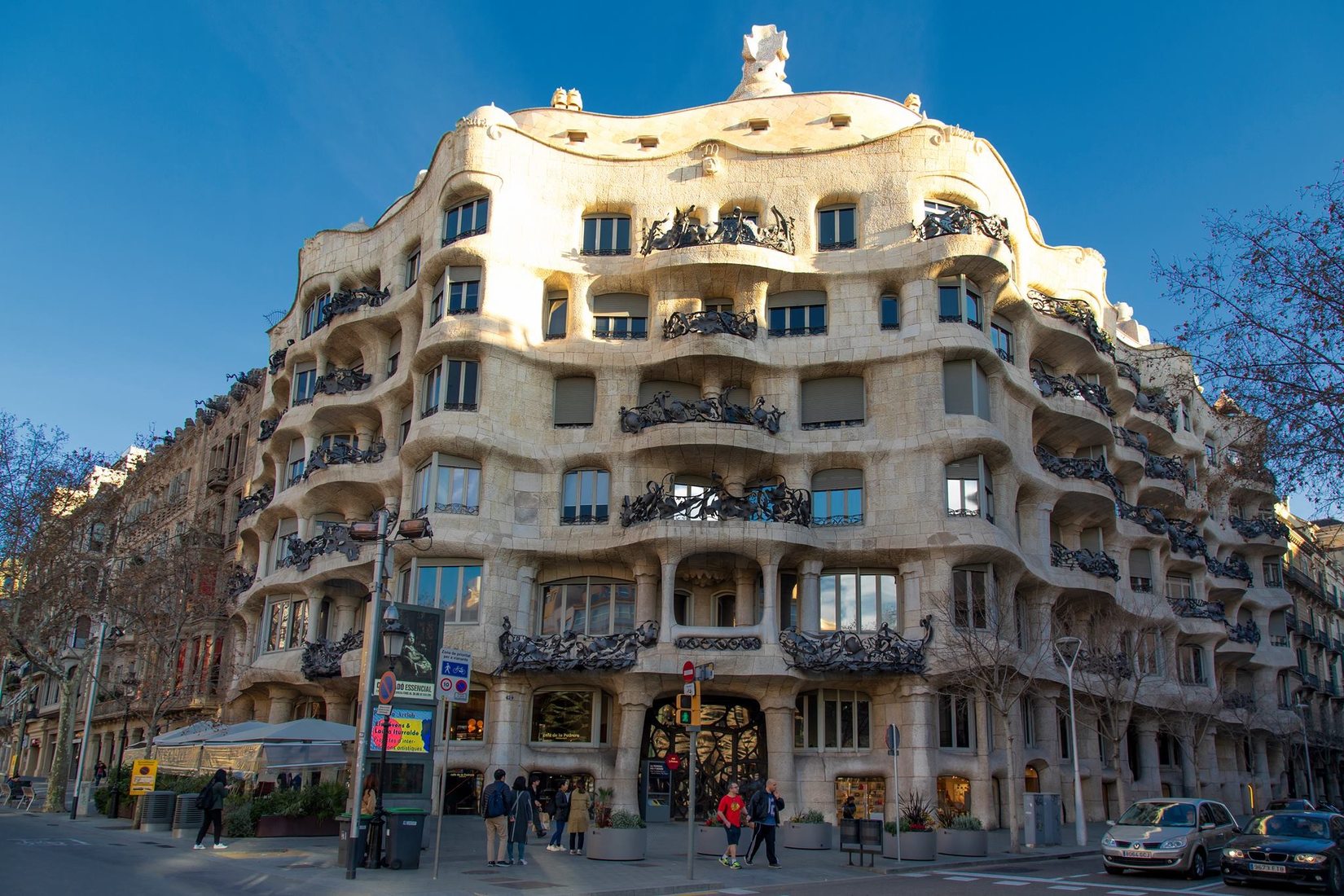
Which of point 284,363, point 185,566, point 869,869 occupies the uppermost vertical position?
point 284,363

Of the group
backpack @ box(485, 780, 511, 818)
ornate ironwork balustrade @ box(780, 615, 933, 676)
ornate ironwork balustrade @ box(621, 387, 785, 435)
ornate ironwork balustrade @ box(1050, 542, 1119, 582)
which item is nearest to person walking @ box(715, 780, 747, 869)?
backpack @ box(485, 780, 511, 818)

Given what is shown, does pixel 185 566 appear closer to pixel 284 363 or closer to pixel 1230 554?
pixel 284 363

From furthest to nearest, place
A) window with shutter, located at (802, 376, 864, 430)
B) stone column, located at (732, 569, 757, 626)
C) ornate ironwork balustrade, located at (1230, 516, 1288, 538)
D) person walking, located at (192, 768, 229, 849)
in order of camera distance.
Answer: ornate ironwork balustrade, located at (1230, 516, 1288, 538) < window with shutter, located at (802, 376, 864, 430) < stone column, located at (732, 569, 757, 626) < person walking, located at (192, 768, 229, 849)

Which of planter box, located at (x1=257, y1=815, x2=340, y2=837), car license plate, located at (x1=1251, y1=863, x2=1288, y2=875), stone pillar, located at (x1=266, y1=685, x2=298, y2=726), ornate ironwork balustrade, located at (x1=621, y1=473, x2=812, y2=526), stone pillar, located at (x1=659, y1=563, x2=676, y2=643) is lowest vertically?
planter box, located at (x1=257, y1=815, x2=340, y2=837)

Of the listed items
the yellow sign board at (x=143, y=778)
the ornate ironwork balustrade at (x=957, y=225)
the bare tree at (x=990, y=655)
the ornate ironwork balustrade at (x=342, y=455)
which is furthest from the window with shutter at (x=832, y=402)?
the yellow sign board at (x=143, y=778)

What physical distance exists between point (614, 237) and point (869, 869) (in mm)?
23454

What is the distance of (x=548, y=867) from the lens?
21.6m

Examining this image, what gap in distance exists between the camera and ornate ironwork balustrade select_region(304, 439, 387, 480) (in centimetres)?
3941

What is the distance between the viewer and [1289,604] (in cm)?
5947

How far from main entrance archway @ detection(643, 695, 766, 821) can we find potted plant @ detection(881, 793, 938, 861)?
9.72 meters

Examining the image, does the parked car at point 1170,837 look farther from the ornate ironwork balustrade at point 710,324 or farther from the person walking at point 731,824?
the ornate ironwork balustrade at point 710,324

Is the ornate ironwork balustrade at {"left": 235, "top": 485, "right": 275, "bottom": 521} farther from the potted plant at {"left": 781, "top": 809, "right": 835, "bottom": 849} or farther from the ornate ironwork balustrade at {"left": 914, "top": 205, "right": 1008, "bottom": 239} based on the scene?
the ornate ironwork balustrade at {"left": 914, "top": 205, "right": 1008, "bottom": 239}

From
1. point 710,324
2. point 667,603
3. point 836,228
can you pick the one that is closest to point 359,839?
point 667,603

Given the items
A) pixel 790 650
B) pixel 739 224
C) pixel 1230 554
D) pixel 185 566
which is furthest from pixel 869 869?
pixel 1230 554
